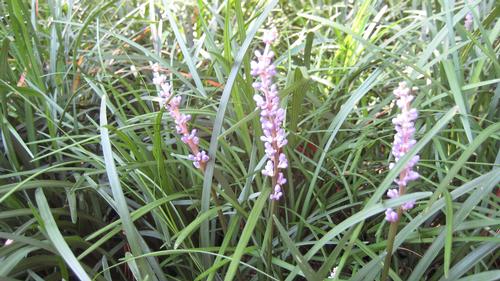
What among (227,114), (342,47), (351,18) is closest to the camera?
(227,114)

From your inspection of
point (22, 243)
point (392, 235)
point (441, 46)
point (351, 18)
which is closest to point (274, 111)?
point (392, 235)

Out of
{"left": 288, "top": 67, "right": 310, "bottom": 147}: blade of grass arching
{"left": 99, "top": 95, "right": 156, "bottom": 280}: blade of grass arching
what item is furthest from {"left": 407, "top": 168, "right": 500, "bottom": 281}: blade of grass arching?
{"left": 99, "top": 95, "right": 156, "bottom": 280}: blade of grass arching

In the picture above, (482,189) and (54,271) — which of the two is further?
(54,271)

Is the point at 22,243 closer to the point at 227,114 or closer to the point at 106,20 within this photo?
the point at 227,114

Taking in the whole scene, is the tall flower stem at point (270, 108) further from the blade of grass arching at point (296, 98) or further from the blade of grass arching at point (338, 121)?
the blade of grass arching at point (338, 121)

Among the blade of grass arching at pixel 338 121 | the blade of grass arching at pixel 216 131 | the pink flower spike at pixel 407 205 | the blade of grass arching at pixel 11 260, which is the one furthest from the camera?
the blade of grass arching at pixel 338 121

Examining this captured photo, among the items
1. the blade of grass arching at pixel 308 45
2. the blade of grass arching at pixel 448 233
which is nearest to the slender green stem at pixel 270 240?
the blade of grass arching at pixel 448 233
